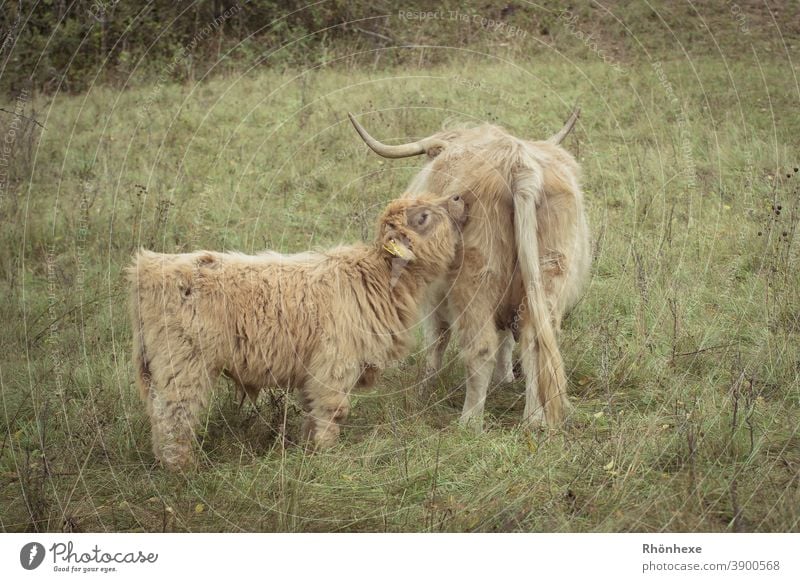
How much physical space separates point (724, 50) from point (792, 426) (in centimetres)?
785

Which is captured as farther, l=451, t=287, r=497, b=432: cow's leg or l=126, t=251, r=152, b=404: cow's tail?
l=451, t=287, r=497, b=432: cow's leg

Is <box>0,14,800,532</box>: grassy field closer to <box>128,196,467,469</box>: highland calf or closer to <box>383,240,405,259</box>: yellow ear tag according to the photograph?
<box>128,196,467,469</box>: highland calf

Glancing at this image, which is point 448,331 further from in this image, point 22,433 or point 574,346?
point 22,433

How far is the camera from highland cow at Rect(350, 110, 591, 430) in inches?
182

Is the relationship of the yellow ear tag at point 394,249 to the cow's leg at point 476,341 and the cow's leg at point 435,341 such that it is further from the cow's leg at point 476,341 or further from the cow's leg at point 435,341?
the cow's leg at point 435,341

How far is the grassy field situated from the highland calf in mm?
300

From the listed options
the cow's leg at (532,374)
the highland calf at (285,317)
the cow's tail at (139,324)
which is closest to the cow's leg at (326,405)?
the highland calf at (285,317)

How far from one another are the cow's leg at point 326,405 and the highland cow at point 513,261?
2.59 ft

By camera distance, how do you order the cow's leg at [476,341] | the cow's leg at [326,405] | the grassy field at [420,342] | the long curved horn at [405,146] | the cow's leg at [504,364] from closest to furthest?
1. the grassy field at [420,342]
2. the cow's leg at [326,405]
3. the cow's leg at [476,341]
4. the long curved horn at [405,146]
5. the cow's leg at [504,364]

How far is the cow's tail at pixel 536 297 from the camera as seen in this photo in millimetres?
4605
